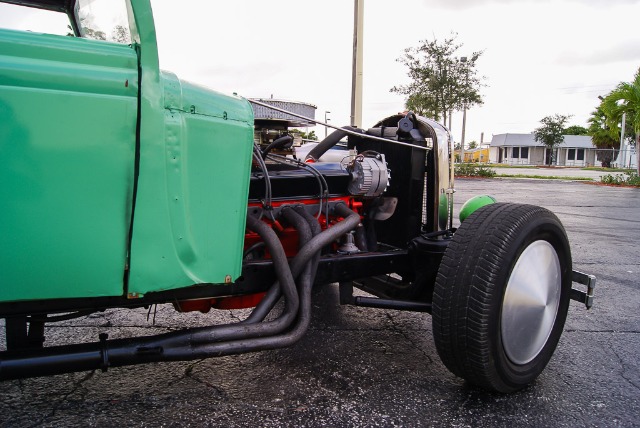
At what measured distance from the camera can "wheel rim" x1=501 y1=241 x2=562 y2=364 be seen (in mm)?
2768

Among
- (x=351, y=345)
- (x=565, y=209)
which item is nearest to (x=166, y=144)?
(x=351, y=345)

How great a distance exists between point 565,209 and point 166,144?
12148mm

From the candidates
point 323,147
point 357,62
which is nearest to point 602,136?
point 357,62

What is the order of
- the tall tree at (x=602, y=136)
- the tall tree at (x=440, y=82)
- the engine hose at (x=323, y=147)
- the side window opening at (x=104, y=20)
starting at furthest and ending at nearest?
the tall tree at (x=602, y=136), the tall tree at (x=440, y=82), the engine hose at (x=323, y=147), the side window opening at (x=104, y=20)

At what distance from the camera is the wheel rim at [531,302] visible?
277 cm

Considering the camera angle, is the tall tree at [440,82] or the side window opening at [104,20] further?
the tall tree at [440,82]

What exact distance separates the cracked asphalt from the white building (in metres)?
71.3

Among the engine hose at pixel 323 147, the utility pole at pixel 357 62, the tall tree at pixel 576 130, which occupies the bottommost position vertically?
the engine hose at pixel 323 147

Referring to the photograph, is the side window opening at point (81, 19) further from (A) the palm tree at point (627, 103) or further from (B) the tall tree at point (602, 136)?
(B) the tall tree at point (602, 136)

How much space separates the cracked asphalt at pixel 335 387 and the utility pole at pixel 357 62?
8.29m

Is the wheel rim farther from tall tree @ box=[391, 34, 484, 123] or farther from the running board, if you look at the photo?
tall tree @ box=[391, 34, 484, 123]

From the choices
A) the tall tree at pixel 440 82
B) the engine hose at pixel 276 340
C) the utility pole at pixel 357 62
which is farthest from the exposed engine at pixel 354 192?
the tall tree at pixel 440 82

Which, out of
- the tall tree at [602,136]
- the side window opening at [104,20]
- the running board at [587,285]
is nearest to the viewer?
the side window opening at [104,20]

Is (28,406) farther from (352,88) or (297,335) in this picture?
(352,88)
